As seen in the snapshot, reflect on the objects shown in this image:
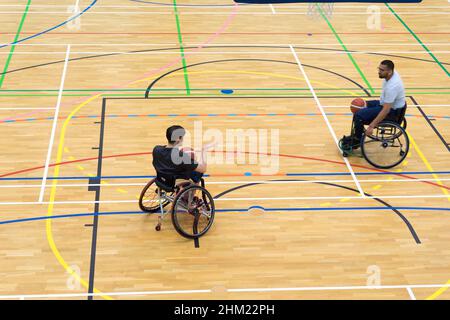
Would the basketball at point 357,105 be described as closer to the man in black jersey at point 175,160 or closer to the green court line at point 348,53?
the green court line at point 348,53

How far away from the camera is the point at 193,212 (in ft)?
28.9

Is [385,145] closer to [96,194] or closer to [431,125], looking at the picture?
[431,125]

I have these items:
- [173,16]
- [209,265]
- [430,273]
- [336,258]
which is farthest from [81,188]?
[173,16]

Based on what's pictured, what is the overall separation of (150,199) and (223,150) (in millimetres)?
1562

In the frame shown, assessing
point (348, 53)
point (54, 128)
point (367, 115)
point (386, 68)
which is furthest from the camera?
point (348, 53)

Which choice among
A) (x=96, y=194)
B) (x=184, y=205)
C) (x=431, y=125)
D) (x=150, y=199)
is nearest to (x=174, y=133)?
(x=184, y=205)

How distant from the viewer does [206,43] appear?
1409 centimetres

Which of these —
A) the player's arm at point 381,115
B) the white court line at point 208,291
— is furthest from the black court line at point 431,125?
the white court line at point 208,291

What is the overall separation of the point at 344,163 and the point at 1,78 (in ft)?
18.8

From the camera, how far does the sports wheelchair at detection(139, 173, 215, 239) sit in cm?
865

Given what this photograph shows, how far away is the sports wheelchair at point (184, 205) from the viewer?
8.65 m

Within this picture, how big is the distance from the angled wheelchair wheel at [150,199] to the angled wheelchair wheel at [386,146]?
9.34 feet

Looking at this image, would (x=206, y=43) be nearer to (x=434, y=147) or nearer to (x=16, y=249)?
(x=434, y=147)

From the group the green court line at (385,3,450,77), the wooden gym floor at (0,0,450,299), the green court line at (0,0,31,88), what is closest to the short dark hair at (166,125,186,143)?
the wooden gym floor at (0,0,450,299)
